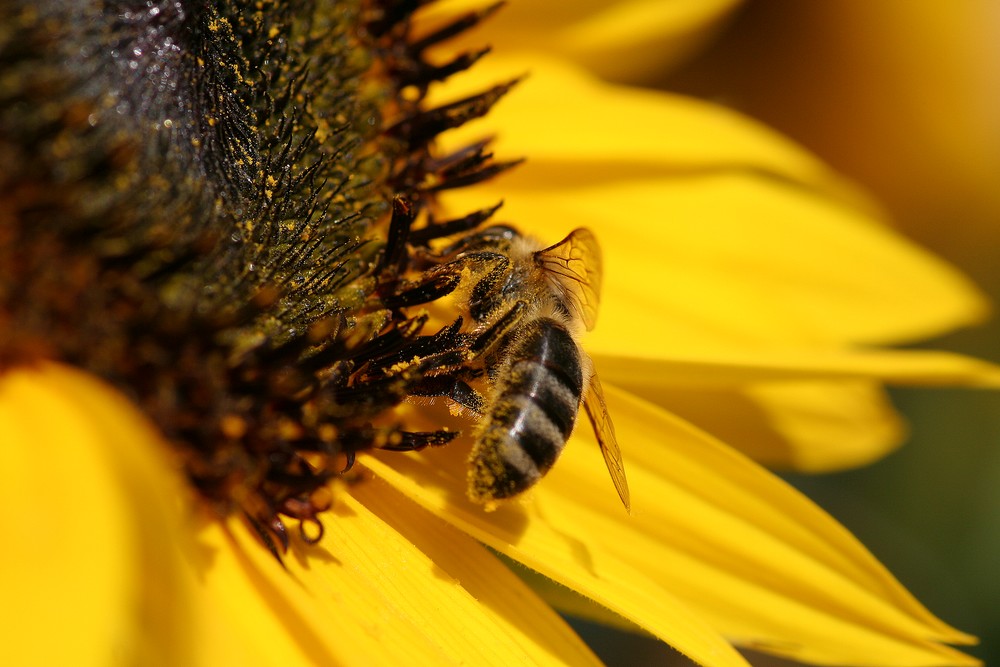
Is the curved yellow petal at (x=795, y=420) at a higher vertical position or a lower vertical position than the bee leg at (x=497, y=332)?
higher

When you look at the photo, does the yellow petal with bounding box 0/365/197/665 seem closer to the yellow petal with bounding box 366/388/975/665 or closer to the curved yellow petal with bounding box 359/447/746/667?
the curved yellow petal with bounding box 359/447/746/667

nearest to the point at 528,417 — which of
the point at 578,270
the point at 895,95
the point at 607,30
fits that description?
the point at 578,270

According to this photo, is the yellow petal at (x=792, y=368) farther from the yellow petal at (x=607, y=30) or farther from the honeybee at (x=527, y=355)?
the yellow petal at (x=607, y=30)

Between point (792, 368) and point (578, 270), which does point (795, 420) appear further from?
point (578, 270)

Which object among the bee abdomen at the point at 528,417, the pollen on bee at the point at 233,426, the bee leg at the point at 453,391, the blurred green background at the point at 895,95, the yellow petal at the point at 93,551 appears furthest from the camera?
the blurred green background at the point at 895,95

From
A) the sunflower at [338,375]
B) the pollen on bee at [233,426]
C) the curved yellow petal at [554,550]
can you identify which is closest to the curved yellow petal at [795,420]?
the sunflower at [338,375]

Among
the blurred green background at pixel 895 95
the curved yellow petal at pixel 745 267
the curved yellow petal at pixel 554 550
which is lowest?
the curved yellow petal at pixel 554 550

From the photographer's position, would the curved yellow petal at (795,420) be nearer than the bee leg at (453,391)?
No

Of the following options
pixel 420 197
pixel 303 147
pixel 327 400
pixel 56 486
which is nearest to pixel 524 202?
pixel 420 197

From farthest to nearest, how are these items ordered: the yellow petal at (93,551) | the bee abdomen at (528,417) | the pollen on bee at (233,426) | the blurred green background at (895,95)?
the blurred green background at (895,95)
the bee abdomen at (528,417)
the pollen on bee at (233,426)
the yellow petal at (93,551)
